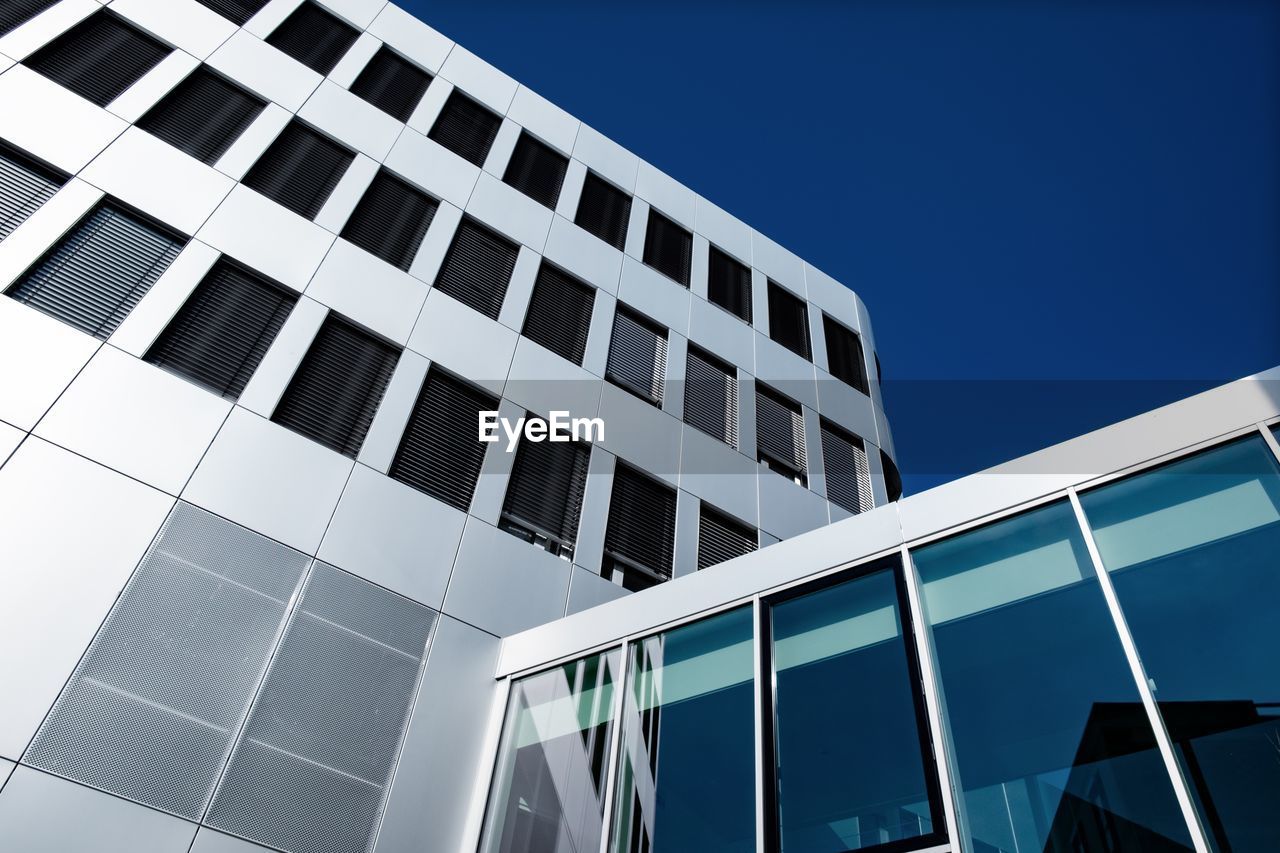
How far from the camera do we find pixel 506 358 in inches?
518

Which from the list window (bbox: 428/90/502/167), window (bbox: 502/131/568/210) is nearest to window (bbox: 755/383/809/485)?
window (bbox: 502/131/568/210)

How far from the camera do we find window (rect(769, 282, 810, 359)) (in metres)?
18.0

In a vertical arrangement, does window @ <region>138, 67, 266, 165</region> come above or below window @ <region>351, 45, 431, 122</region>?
below

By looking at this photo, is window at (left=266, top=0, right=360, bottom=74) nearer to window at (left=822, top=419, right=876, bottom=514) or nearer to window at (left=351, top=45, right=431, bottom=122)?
window at (left=351, top=45, right=431, bottom=122)

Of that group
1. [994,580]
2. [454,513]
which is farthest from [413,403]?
[994,580]

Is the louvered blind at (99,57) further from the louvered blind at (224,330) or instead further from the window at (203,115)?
the louvered blind at (224,330)

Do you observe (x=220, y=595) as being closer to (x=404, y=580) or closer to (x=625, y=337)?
(x=404, y=580)

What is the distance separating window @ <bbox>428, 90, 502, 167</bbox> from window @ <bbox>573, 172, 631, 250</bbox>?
209 centimetres

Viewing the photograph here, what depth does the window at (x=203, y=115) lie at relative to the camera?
1238 centimetres

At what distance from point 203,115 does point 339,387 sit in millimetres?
5336

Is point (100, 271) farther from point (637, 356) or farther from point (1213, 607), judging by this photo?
point (1213, 607)

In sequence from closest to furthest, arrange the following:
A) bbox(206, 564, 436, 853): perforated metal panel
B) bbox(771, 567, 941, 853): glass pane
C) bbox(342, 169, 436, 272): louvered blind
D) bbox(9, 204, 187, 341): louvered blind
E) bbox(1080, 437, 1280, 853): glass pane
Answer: bbox(1080, 437, 1280, 853): glass pane → bbox(771, 567, 941, 853): glass pane → bbox(206, 564, 436, 853): perforated metal panel → bbox(9, 204, 187, 341): louvered blind → bbox(342, 169, 436, 272): louvered blind

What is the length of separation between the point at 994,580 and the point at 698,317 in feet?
34.4

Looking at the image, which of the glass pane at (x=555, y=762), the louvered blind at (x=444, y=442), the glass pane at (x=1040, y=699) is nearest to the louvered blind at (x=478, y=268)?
the louvered blind at (x=444, y=442)
